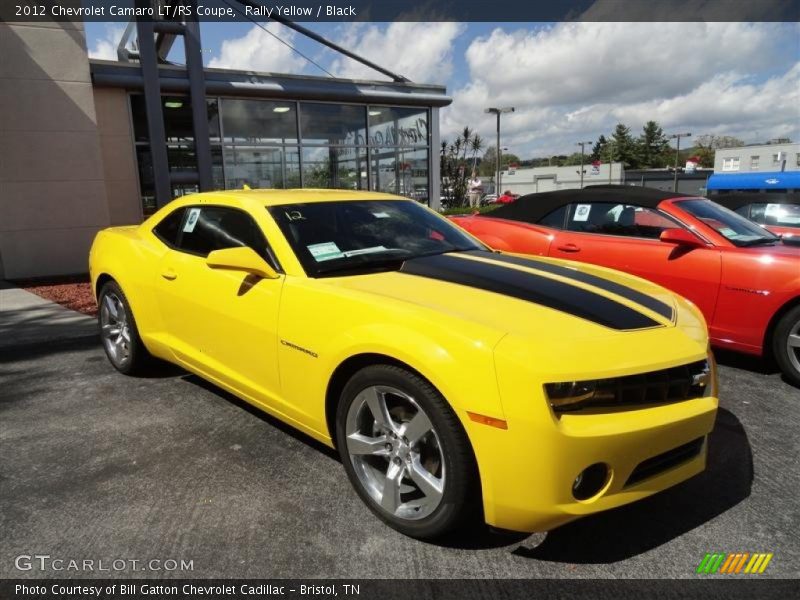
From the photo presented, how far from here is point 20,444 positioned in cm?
342

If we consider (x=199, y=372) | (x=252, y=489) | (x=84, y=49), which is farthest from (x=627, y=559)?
(x=84, y=49)

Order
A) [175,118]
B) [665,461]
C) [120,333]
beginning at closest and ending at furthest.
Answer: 1. [665,461]
2. [120,333]
3. [175,118]

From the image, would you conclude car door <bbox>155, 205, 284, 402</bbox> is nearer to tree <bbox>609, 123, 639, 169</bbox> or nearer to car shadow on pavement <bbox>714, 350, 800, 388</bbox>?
car shadow on pavement <bbox>714, 350, 800, 388</bbox>

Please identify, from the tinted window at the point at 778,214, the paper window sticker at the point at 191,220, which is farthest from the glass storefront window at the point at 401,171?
the paper window sticker at the point at 191,220

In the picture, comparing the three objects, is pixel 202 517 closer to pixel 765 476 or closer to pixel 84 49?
pixel 765 476

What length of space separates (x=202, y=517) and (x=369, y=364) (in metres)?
1.07

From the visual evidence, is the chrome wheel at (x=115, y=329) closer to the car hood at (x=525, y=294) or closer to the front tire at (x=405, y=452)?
the car hood at (x=525, y=294)

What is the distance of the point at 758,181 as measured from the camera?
57.1 feet

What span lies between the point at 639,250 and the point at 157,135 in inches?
353

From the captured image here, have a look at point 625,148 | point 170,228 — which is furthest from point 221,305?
point 625,148

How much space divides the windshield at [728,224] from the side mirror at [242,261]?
385 centimetres

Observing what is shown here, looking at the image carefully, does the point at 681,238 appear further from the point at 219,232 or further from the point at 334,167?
the point at 334,167

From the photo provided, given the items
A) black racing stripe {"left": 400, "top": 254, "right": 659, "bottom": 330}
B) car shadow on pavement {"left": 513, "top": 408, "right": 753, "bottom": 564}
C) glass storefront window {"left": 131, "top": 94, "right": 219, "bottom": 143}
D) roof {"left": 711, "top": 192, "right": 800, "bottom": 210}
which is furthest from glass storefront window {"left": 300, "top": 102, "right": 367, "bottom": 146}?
car shadow on pavement {"left": 513, "top": 408, "right": 753, "bottom": 564}

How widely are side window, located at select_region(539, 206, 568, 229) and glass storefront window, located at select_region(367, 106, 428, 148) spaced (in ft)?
30.4
